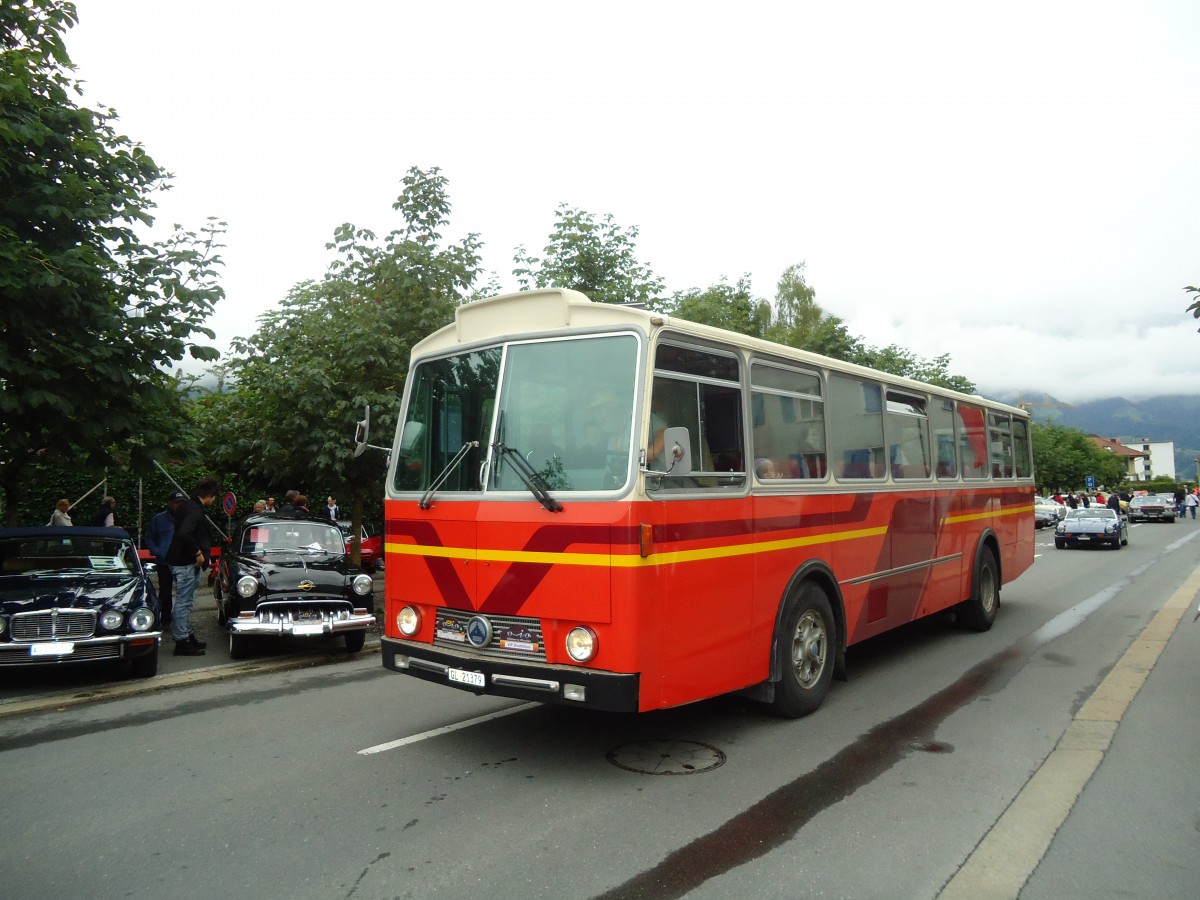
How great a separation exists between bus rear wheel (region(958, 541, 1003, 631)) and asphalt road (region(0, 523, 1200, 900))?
2.16 m

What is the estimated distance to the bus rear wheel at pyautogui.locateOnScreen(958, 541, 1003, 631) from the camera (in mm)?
10789

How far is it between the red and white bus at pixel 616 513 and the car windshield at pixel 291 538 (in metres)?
5.11

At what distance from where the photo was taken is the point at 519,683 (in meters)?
5.37

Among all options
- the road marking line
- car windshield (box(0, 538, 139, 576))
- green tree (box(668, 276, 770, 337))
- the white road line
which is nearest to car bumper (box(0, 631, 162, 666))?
car windshield (box(0, 538, 139, 576))

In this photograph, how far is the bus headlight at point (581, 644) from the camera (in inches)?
206

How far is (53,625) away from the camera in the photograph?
797cm

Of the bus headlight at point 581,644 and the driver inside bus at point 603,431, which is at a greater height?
the driver inside bus at point 603,431

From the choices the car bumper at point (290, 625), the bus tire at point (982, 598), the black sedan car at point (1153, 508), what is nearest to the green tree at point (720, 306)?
the bus tire at point (982, 598)

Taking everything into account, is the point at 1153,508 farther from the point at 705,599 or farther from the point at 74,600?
the point at 74,600

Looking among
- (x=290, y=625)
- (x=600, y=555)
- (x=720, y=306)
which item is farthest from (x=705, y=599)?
(x=720, y=306)

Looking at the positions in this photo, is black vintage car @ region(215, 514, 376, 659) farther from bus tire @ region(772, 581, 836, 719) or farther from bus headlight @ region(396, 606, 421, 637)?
bus tire @ region(772, 581, 836, 719)

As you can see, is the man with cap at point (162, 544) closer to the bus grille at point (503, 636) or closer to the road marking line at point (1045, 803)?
the bus grille at point (503, 636)

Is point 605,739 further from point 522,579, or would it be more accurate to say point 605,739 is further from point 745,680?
point 522,579

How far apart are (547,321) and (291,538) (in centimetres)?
680
